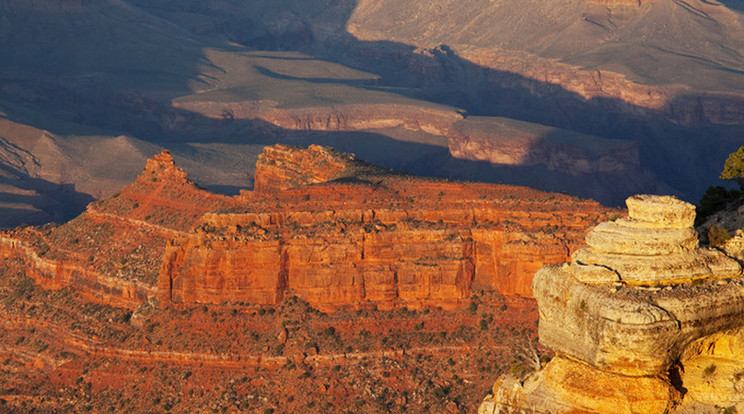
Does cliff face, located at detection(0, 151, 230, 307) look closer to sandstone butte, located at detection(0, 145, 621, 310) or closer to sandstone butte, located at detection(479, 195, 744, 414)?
sandstone butte, located at detection(0, 145, 621, 310)

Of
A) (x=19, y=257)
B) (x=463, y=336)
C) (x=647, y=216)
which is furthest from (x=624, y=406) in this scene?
(x=19, y=257)

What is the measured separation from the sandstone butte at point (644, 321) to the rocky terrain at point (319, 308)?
30.4 meters

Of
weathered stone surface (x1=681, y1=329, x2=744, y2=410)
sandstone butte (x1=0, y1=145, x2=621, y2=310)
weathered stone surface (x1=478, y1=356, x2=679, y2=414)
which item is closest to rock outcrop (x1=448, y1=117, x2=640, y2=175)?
sandstone butte (x1=0, y1=145, x2=621, y2=310)

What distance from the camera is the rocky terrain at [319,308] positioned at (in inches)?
1987

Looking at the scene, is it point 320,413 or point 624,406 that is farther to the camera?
point 320,413

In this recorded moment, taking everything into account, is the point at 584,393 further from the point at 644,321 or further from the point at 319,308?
the point at 319,308

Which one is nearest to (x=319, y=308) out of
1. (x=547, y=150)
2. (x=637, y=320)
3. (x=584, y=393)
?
(x=584, y=393)

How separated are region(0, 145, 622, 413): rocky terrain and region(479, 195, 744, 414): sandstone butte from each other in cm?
3041

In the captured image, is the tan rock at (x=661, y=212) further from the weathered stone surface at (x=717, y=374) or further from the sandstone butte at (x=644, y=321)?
the weathered stone surface at (x=717, y=374)

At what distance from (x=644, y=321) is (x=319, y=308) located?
38268 millimetres

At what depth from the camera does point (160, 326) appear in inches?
2157

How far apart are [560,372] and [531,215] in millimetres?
37705

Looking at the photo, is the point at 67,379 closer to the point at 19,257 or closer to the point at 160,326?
the point at 160,326

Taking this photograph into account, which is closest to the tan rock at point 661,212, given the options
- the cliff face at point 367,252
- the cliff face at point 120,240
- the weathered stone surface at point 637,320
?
the weathered stone surface at point 637,320
